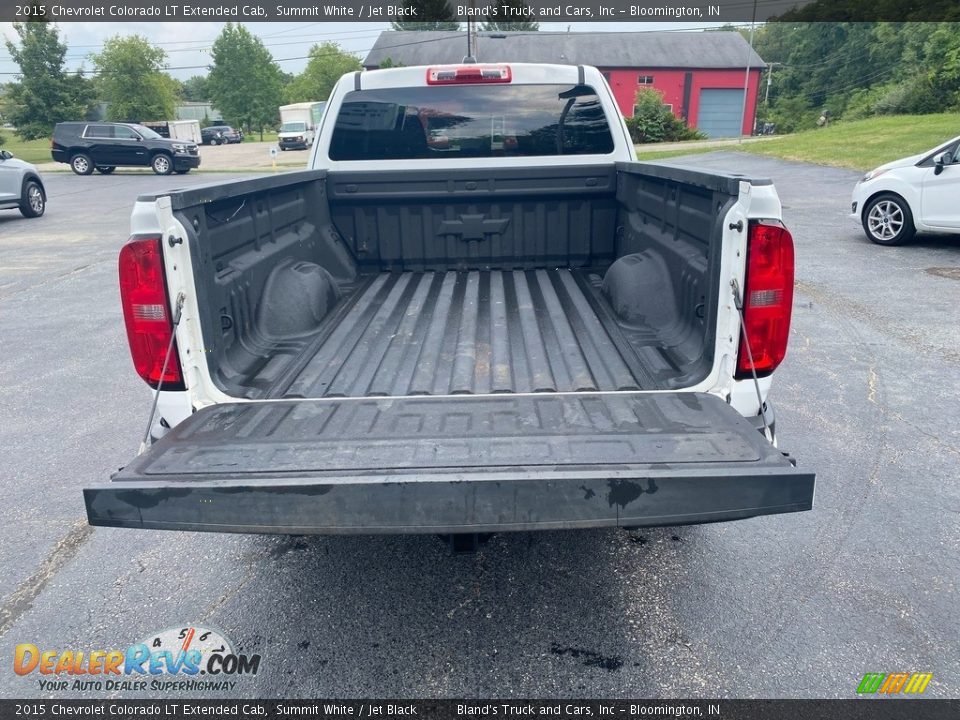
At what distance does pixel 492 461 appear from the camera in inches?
86.2

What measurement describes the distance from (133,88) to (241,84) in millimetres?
13465

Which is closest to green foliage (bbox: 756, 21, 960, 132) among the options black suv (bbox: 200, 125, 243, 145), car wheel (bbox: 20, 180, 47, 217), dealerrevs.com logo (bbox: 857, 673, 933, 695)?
car wheel (bbox: 20, 180, 47, 217)

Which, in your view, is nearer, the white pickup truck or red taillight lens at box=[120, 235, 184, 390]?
the white pickup truck

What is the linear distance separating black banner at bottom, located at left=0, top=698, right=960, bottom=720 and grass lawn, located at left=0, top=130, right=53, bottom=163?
42990 mm

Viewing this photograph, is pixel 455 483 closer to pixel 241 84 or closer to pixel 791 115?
pixel 791 115

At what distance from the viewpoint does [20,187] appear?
15070 millimetres

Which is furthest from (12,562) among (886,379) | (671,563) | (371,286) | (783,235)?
(886,379)

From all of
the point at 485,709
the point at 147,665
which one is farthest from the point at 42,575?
the point at 485,709

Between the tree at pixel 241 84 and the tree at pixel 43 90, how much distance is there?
23.9 metres

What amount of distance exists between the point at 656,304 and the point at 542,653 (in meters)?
1.77

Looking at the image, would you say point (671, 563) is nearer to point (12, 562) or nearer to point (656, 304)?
point (656, 304)

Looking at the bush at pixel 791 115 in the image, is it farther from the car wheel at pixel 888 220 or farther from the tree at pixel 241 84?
the car wheel at pixel 888 220

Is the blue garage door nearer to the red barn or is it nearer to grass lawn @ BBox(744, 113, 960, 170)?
the red barn

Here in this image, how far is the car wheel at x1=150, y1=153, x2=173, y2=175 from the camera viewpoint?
1062 inches
